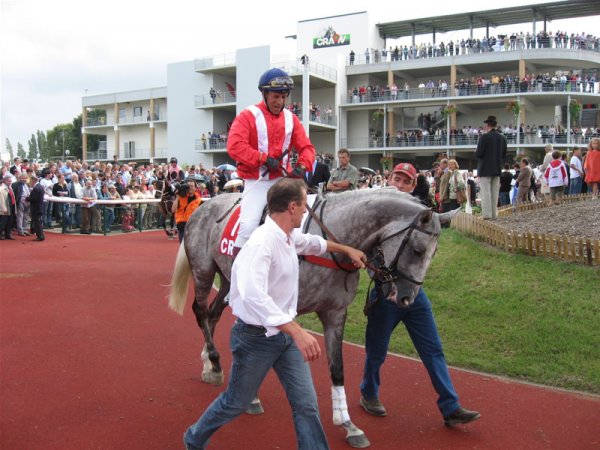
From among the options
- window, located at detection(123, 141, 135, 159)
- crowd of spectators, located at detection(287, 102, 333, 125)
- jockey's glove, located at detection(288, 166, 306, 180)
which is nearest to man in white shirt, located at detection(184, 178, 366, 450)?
jockey's glove, located at detection(288, 166, 306, 180)

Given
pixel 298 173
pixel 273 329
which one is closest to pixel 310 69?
pixel 298 173

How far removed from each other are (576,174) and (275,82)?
1550cm

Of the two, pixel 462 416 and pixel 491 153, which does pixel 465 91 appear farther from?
pixel 462 416

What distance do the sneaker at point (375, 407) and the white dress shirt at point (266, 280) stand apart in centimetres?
185

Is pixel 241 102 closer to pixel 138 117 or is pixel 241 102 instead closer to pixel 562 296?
pixel 138 117

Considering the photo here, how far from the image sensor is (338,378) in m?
4.10

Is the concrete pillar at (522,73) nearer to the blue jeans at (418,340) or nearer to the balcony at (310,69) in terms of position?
the balcony at (310,69)

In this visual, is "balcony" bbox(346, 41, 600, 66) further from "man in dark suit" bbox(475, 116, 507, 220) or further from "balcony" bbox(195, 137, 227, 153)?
"man in dark suit" bbox(475, 116, 507, 220)

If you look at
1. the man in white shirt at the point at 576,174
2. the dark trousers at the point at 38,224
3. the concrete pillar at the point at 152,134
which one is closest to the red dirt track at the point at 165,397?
the dark trousers at the point at 38,224

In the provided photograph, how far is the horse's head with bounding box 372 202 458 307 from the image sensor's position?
12.6ft

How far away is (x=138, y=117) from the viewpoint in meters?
56.1

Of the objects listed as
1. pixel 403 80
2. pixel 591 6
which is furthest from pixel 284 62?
pixel 591 6

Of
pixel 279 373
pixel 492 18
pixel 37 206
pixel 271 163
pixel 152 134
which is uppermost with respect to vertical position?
pixel 492 18

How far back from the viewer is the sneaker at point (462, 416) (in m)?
4.20
